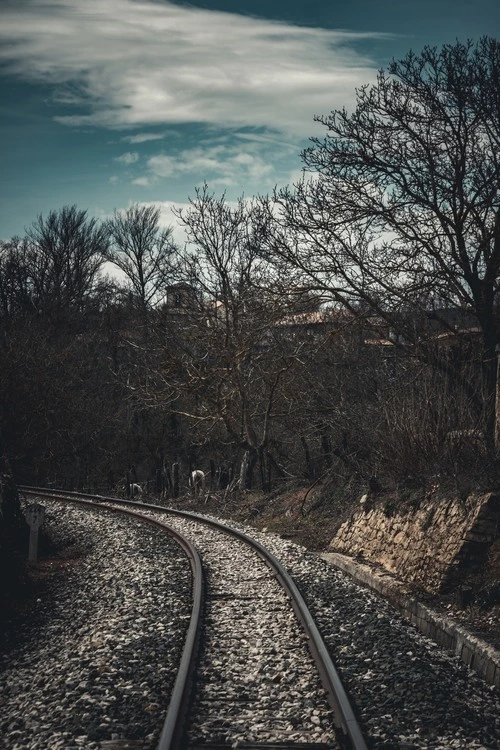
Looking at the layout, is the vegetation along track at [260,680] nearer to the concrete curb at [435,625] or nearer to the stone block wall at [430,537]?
the concrete curb at [435,625]

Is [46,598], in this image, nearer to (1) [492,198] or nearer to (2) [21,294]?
(1) [492,198]

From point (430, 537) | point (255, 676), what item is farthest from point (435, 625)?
point (255, 676)

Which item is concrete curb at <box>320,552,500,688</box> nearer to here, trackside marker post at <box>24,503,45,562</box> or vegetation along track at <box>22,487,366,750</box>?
vegetation along track at <box>22,487,366,750</box>

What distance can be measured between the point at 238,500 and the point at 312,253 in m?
9.57

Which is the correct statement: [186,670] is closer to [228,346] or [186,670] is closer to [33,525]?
[33,525]

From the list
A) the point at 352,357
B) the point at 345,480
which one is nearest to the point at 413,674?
the point at 345,480

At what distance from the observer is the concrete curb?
21.5 feet

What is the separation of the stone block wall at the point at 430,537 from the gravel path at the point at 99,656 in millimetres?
3148

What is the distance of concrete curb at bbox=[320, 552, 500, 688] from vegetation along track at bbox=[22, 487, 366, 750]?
1.30 meters

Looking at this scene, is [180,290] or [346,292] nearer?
[346,292]

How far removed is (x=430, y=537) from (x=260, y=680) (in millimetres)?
4480

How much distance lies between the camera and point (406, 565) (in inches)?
405

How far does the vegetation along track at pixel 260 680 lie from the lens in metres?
5.08

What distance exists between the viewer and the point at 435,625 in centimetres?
791
